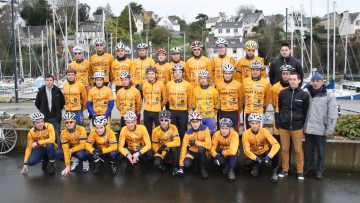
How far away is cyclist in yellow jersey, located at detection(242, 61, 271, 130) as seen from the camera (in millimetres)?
8047

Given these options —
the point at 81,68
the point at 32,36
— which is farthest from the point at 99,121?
the point at 32,36

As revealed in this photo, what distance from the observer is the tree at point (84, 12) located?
74.3 metres

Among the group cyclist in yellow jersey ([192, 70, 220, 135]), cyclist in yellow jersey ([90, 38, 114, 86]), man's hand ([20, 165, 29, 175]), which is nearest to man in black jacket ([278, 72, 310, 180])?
cyclist in yellow jersey ([192, 70, 220, 135])

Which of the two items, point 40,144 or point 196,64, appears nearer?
point 40,144

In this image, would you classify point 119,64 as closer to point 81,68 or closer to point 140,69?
point 140,69

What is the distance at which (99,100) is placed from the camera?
8766 mm

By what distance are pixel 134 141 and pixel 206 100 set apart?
1922mm

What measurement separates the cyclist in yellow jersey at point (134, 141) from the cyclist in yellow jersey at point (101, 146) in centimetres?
25

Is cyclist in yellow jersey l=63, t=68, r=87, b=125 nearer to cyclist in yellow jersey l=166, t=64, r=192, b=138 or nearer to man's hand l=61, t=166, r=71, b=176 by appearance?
man's hand l=61, t=166, r=71, b=176

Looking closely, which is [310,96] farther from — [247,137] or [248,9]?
[248,9]

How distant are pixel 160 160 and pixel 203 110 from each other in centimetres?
156

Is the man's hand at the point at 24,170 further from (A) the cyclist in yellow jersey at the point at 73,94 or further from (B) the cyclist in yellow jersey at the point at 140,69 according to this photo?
(B) the cyclist in yellow jersey at the point at 140,69

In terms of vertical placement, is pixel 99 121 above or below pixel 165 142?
above

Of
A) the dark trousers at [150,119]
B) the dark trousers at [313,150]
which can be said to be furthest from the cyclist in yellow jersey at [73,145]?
the dark trousers at [313,150]
